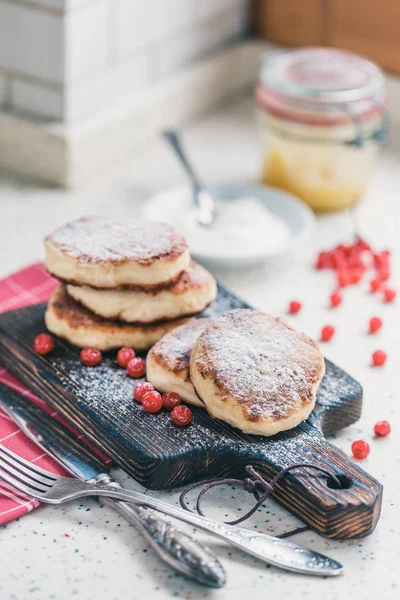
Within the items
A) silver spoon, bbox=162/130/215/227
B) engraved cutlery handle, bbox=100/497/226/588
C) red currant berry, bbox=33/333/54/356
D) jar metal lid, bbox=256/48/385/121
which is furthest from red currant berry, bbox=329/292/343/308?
engraved cutlery handle, bbox=100/497/226/588

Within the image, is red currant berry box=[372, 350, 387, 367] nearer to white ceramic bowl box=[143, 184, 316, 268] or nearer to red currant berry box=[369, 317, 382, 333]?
red currant berry box=[369, 317, 382, 333]

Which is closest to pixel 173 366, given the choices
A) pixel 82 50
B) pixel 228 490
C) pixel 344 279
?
pixel 228 490

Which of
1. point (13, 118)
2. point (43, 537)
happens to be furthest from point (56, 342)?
point (13, 118)

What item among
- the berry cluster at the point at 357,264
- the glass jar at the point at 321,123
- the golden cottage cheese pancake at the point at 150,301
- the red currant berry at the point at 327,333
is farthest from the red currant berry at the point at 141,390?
the glass jar at the point at 321,123

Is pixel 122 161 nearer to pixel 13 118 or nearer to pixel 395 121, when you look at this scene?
pixel 13 118

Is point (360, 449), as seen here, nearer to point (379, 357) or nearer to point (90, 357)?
point (379, 357)

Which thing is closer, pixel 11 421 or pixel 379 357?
pixel 11 421
